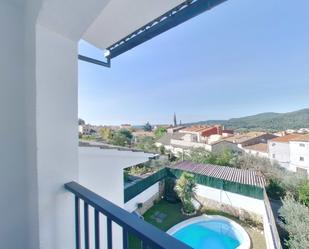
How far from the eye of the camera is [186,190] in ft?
35.8

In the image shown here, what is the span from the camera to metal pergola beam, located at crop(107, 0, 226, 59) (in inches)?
54.5

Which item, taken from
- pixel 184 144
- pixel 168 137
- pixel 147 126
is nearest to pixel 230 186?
pixel 184 144

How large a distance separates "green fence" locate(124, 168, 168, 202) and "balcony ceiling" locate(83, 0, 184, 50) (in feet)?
23.2

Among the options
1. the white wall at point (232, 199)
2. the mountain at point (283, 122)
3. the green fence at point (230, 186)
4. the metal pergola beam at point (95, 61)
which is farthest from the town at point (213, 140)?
the metal pergola beam at point (95, 61)

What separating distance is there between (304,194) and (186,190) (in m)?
5.41

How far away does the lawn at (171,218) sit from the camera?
803cm

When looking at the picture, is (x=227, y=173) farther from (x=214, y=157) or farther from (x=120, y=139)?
(x=120, y=139)

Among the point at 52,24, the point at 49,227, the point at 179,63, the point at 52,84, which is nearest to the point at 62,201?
the point at 49,227

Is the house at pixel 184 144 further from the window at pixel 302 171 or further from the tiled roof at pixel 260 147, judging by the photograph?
the window at pixel 302 171

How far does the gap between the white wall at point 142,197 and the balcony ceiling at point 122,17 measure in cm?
728

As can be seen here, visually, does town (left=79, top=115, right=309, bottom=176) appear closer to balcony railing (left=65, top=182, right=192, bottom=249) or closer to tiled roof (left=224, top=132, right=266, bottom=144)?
tiled roof (left=224, top=132, right=266, bottom=144)

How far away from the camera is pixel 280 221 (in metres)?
8.07

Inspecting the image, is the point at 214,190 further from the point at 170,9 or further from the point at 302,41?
the point at 170,9

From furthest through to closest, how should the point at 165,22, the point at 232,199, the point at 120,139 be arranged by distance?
the point at 120,139, the point at 232,199, the point at 165,22
